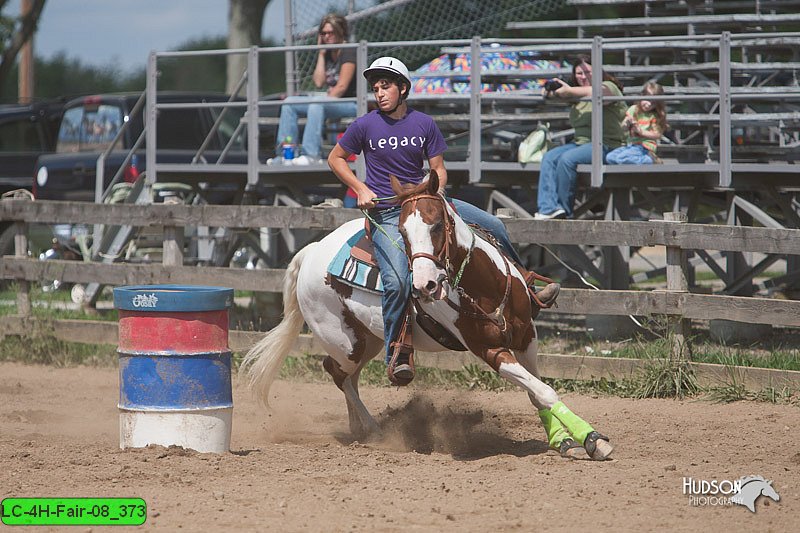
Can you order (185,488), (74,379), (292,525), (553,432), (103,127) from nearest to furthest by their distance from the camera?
(292,525) → (185,488) → (553,432) → (74,379) → (103,127)

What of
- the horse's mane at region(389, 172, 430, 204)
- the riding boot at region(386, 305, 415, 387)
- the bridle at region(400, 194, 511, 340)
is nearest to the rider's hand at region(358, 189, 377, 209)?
the bridle at region(400, 194, 511, 340)

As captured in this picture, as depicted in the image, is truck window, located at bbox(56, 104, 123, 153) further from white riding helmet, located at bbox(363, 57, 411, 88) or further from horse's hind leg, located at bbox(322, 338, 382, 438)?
white riding helmet, located at bbox(363, 57, 411, 88)

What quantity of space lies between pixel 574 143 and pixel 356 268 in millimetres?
4333

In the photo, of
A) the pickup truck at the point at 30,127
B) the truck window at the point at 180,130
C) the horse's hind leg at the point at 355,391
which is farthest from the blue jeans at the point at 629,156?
the pickup truck at the point at 30,127

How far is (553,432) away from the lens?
6902 millimetres

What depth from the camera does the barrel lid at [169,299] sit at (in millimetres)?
6910

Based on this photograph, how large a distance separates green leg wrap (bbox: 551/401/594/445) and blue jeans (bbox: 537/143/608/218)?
13.4ft

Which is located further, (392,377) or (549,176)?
(549,176)

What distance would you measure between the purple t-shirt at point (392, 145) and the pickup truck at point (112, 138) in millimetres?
8875

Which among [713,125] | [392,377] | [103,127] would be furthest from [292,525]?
[103,127]

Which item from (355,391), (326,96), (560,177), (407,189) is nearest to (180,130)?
(326,96)

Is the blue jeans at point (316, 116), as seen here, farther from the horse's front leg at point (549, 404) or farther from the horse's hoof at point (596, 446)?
the horse's hoof at point (596, 446)

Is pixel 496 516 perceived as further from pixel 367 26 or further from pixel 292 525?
pixel 367 26

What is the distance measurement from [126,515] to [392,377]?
6.81 ft
